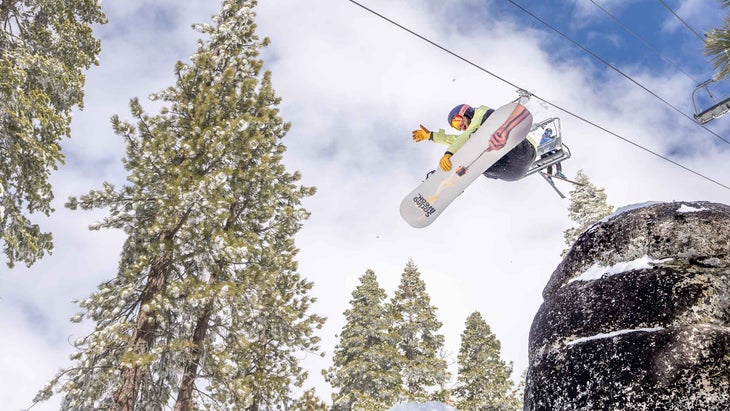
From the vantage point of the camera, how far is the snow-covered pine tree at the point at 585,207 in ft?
68.7

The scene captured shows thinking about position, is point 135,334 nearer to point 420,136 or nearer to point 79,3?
point 420,136

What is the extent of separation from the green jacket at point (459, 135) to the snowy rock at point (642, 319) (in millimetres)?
6088

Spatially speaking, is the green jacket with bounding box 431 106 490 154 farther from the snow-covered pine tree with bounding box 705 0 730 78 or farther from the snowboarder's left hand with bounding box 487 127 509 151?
the snow-covered pine tree with bounding box 705 0 730 78

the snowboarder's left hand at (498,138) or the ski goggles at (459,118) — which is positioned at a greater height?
the ski goggles at (459,118)

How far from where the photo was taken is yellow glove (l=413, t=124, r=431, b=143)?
9.41m

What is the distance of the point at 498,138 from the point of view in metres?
9.23

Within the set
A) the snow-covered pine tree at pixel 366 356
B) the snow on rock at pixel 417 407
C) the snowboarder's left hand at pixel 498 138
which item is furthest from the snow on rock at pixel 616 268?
the snow-covered pine tree at pixel 366 356

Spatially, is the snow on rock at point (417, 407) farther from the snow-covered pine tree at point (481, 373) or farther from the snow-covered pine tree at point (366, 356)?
the snow-covered pine tree at point (481, 373)

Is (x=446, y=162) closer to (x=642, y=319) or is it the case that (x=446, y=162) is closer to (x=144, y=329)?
(x=642, y=319)

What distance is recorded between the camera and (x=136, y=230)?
35.8 feet

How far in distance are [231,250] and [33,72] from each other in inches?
245

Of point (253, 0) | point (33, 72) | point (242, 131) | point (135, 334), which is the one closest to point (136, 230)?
point (135, 334)

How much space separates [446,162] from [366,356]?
15.1 m

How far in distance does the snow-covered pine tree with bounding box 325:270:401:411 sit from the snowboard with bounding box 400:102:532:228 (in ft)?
40.6
